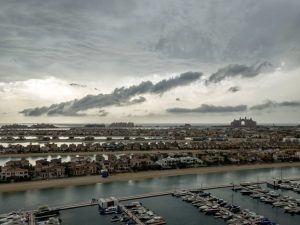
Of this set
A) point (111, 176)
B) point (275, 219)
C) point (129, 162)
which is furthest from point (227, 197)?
point (129, 162)

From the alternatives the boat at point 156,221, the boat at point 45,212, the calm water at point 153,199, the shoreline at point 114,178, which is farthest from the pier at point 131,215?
the shoreline at point 114,178

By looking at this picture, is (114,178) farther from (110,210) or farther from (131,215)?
(131,215)

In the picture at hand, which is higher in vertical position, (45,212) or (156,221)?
(45,212)

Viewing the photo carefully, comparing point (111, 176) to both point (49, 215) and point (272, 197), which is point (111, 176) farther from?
point (272, 197)

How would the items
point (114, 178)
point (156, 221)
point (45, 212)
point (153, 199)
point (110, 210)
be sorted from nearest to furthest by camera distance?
point (156, 221), point (45, 212), point (110, 210), point (153, 199), point (114, 178)

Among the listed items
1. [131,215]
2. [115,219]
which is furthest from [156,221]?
[115,219]

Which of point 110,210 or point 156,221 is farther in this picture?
point 110,210

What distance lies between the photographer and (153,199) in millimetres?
24062

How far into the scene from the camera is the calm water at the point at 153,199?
20109 millimetres

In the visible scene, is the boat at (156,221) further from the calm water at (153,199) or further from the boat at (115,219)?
the boat at (115,219)

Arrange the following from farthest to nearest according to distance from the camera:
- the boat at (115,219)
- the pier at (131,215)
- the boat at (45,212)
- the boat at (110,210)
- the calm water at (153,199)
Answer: the boat at (110,210) → the calm water at (153,199) → the boat at (45,212) → the boat at (115,219) → the pier at (131,215)

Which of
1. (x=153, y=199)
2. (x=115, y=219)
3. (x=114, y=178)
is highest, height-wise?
(x=114, y=178)

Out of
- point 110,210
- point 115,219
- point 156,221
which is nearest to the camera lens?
point 156,221

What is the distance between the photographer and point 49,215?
65.7 feet
